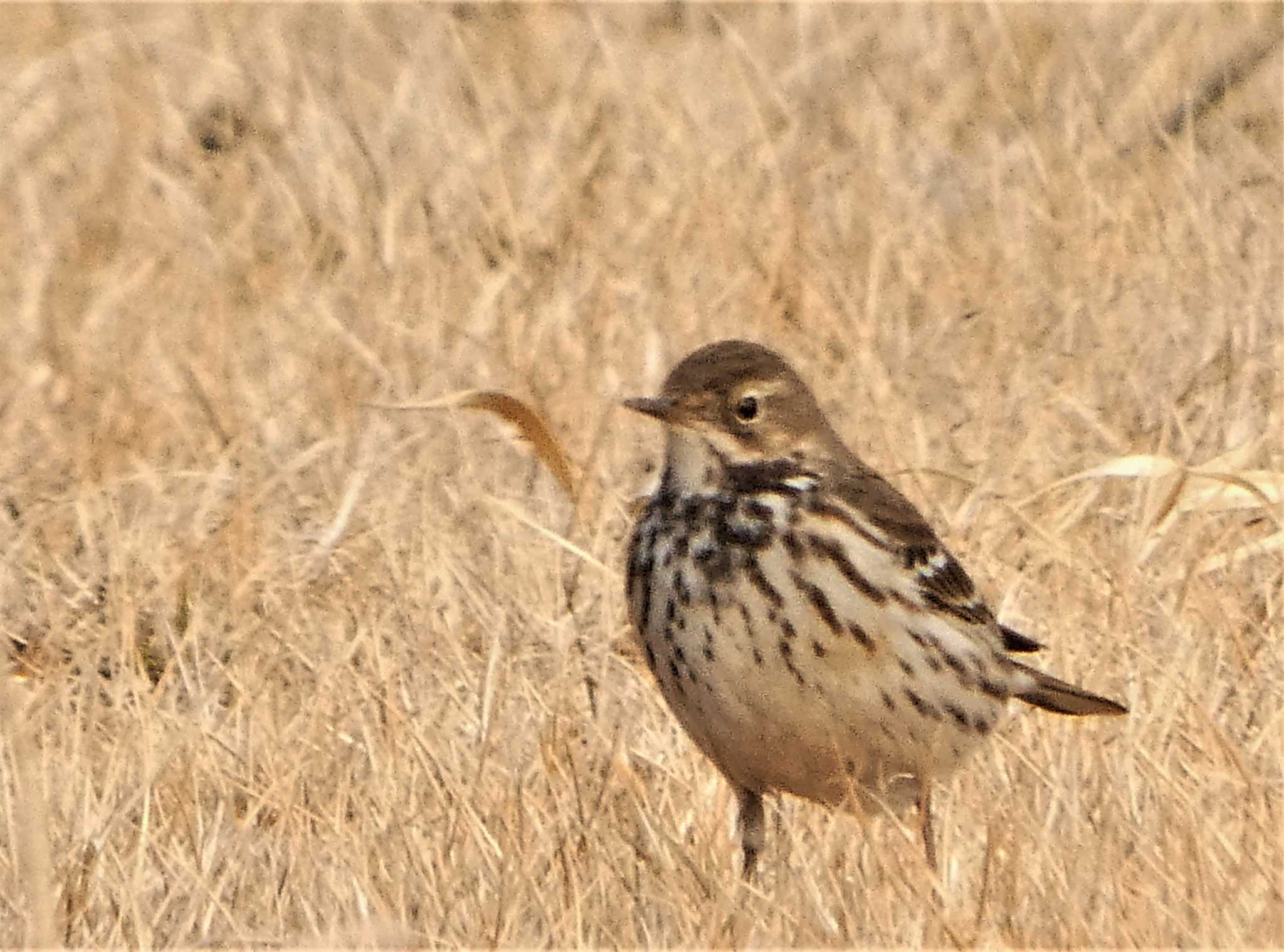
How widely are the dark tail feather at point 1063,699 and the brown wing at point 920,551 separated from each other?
11cm

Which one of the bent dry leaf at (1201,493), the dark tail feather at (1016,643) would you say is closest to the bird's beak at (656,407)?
the dark tail feather at (1016,643)

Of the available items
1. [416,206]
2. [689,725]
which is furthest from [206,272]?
[689,725]

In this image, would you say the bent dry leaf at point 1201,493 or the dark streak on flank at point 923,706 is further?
the bent dry leaf at point 1201,493

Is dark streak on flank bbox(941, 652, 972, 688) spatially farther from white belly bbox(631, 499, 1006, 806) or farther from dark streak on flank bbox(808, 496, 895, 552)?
dark streak on flank bbox(808, 496, 895, 552)

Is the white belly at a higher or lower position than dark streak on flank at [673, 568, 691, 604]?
lower

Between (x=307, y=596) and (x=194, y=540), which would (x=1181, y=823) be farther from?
(x=194, y=540)

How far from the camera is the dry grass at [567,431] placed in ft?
15.0

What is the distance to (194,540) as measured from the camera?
628cm

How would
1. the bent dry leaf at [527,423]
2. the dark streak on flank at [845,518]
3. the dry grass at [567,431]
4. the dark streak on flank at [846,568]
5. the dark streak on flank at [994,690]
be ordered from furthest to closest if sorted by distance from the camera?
the bent dry leaf at [527,423] < the dark streak on flank at [994,690] < the dark streak on flank at [845,518] < the dark streak on flank at [846,568] < the dry grass at [567,431]

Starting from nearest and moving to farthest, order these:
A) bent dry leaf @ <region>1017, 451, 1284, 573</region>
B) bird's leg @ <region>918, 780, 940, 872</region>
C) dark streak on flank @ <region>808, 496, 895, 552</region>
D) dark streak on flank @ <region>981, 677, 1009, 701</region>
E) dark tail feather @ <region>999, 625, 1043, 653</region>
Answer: bird's leg @ <region>918, 780, 940, 872</region> → dark streak on flank @ <region>808, 496, 895, 552</region> → dark streak on flank @ <region>981, 677, 1009, 701</region> → dark tail feather @ <region>999, 625, 1043, 653</region> → bent dry leaf @ <region>1017, 451, 1284, 573</region>

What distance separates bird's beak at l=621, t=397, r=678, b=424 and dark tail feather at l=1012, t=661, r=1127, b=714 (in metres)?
0.83

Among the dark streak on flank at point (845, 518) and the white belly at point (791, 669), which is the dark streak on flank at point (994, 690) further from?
the dark streak on flank at point (845, 518)

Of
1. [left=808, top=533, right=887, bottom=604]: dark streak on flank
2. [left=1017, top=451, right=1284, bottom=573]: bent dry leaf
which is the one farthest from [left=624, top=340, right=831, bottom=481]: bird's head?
[left=1017, top=451, right=1284, bottom=573]: bent dry leaf

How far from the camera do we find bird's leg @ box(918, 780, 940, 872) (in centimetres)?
473
